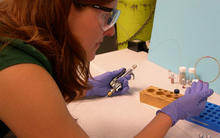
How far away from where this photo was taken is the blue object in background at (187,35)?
968mm

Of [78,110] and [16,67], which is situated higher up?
[16,67]

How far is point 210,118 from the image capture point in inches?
30.5

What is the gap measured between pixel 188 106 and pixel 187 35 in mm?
469

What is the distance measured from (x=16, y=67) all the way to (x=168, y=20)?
962 mm

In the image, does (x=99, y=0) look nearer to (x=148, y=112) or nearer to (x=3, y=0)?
(x=3, y=0)

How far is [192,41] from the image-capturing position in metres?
1.06

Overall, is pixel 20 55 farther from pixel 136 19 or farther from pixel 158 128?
A: pixel 136 19

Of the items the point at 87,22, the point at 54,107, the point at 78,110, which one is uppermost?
the point at 87,22

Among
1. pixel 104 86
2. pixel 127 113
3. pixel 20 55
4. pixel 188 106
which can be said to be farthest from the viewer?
pixel 104 86

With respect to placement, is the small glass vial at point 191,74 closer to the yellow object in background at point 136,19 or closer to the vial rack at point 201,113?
the vial rack at point 201,113

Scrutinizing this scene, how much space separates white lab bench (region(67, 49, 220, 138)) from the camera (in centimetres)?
75

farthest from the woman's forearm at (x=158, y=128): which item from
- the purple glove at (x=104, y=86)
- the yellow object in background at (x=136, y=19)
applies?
the yellow object in background at (x=136, y=19)

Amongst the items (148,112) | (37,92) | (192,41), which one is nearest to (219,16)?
(192,41)

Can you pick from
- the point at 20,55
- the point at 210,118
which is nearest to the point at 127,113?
the point at 210,118
